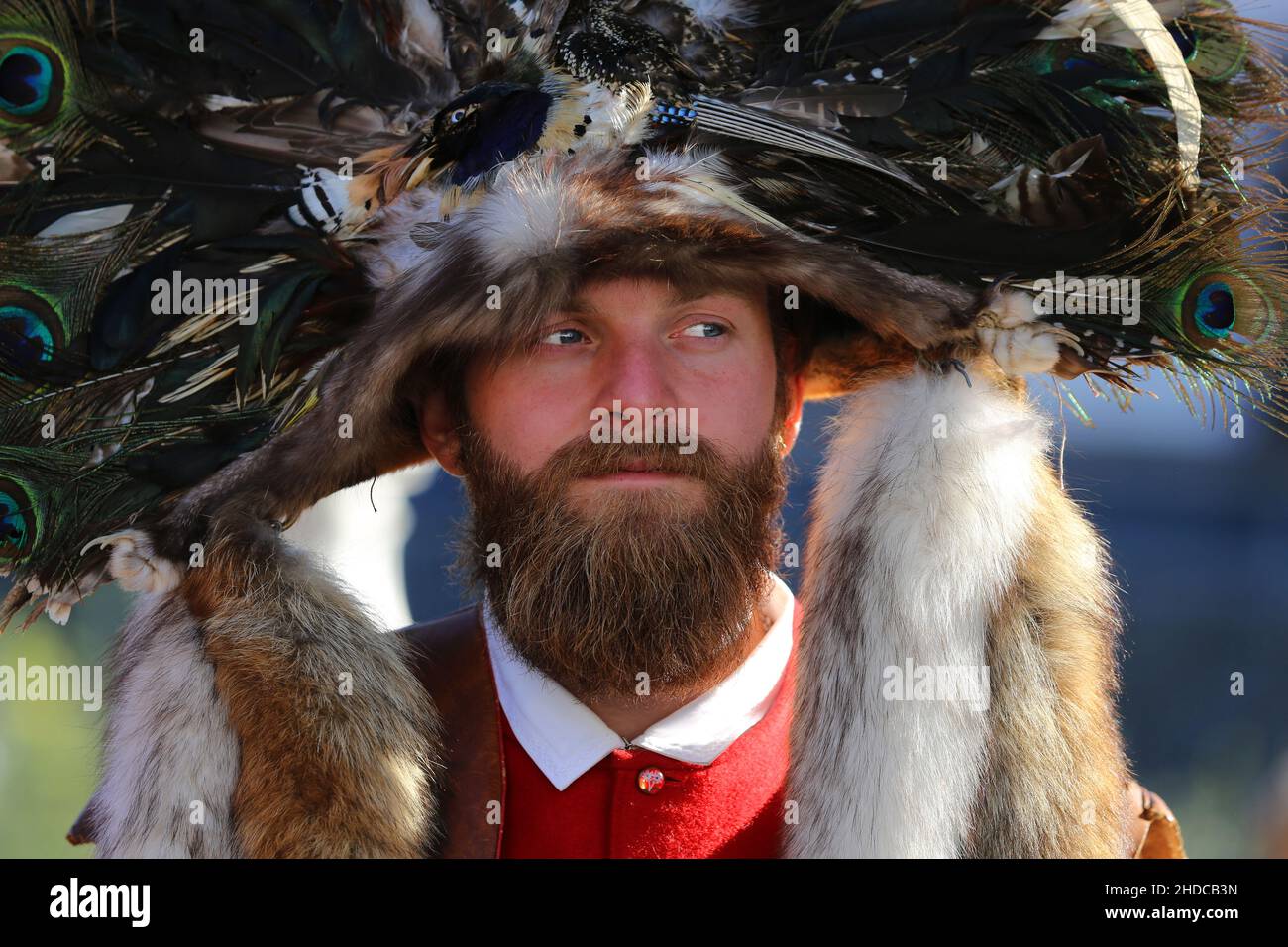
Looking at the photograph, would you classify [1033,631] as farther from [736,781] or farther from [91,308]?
[91,308]

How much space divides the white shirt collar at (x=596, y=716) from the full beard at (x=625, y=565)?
32 mm

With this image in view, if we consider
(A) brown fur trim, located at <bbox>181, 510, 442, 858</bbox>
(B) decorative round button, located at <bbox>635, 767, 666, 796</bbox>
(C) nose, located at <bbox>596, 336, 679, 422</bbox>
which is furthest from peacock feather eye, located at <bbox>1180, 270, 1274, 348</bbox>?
(A) brown fur trim, located at <bbox>181, 510, 442, 858</bbox>

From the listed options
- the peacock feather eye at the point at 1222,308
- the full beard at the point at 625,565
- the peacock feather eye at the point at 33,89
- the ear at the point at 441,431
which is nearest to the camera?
the peacock feather eye at the point at 33,89

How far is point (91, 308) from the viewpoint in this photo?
1.83 m

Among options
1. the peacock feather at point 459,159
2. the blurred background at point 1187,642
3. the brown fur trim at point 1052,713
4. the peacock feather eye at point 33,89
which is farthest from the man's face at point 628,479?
the blurred background at point 1187,642

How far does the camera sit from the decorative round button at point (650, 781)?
196 cm

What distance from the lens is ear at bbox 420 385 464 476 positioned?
2139 millimetres

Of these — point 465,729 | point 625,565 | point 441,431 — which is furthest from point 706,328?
point 465,729

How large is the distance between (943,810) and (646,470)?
0.73m

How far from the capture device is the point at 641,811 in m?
1.95

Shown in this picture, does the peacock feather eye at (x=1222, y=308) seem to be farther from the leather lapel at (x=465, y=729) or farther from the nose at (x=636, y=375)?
the leather lapel at (x=465, y=729)

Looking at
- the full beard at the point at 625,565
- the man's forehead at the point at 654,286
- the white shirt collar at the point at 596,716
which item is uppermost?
the man's forehead at the point at 654,286

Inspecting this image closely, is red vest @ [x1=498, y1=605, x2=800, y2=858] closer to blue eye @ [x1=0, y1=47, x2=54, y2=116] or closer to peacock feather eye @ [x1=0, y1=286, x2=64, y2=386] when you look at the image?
peacock feather eye @ [x1=0, y1=286, x2=64, y2=386]

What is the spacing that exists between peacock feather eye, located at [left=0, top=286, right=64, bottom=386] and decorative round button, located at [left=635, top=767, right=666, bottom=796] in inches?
47.0
